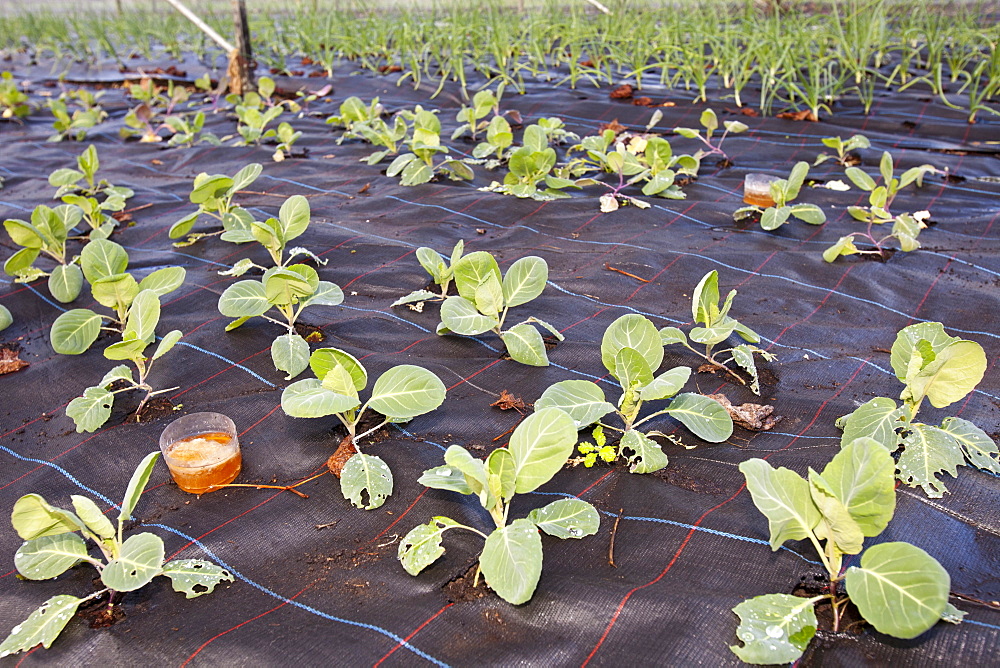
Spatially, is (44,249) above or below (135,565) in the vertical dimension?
above

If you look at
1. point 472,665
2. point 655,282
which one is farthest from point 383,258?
point 472,665

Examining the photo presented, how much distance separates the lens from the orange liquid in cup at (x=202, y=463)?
1377 mm

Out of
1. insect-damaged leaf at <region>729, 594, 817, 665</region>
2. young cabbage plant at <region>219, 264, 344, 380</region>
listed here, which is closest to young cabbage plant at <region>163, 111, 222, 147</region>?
young cabbage plant at <region>219, 264, 344, 380</region>

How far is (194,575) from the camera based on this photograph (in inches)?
45.5

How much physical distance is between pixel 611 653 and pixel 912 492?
66cm

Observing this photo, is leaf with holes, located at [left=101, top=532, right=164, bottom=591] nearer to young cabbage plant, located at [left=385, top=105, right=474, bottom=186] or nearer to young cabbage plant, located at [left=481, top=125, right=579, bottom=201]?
young cabbage plant, located at [left=481, top=125, right=579, bottom=201]

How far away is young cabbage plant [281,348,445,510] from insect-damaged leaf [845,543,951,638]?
30.4 inches

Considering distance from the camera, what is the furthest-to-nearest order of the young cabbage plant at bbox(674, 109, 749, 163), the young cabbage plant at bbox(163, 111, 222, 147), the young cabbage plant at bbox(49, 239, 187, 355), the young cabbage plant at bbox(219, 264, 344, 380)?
the young cabbage plant at bbox(163, 111, 222, 147)
the young cabbage plant at bbox(674, 109, 749, 163)
the young cabbage plant at bbox(49, 239, 187, 355)
the young cabbage plant at bbox(219, 264, 344, 380)

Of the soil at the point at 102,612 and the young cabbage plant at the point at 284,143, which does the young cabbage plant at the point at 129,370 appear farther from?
the young cabbage plant at the point at 284,143

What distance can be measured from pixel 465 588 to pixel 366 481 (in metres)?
0.30

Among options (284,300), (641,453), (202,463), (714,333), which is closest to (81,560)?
(202,463)

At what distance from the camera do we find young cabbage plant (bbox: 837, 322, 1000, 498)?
128 centimetres

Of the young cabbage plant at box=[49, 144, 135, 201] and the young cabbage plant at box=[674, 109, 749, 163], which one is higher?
the young cabbage plant at box=[674, 109, 749, 163]

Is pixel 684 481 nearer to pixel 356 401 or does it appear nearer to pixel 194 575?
pixel 356 401
